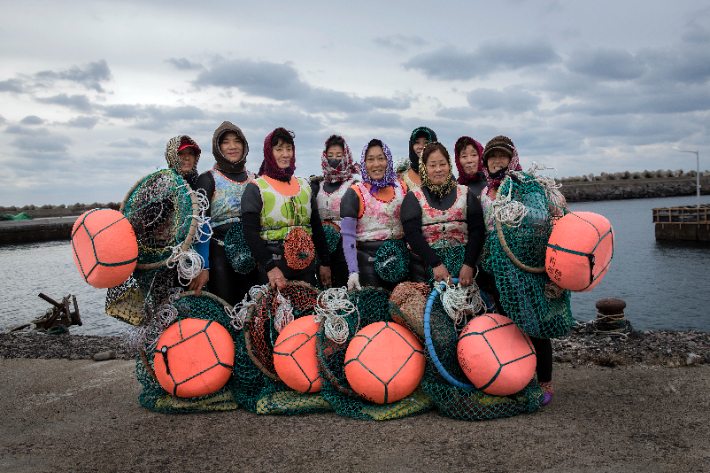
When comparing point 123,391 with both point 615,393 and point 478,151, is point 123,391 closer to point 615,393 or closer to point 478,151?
point 478,151

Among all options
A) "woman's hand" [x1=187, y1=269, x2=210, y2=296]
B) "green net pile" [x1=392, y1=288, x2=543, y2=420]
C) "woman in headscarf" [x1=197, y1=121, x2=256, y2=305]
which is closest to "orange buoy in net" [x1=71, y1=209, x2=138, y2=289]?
"woman's hand" [x1=187, y1=269, x2=210, y2=296]

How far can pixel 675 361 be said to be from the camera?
16.9 feet

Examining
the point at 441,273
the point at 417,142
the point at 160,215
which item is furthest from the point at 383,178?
the point at 160,215

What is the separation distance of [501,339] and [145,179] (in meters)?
3.43

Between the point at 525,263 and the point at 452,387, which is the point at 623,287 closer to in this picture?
the point at 525,263

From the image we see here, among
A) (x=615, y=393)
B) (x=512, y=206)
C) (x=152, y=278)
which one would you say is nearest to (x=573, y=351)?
(x=615, y=393)

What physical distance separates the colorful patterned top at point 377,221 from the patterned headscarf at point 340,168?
1.00 m

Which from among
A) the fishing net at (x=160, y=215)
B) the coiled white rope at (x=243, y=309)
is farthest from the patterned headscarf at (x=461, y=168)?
the fishing net at (x=160, y=215)

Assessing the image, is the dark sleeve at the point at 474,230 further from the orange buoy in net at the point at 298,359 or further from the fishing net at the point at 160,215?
the fishing net at the point at 160,215

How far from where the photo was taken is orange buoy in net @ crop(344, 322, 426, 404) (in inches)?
157

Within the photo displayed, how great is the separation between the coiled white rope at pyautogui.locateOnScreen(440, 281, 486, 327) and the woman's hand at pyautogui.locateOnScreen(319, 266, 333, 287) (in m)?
1.43

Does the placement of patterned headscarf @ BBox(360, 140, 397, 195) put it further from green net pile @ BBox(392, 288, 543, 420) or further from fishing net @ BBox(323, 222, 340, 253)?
green net pile @ BBox(392, 288, 543, 420)

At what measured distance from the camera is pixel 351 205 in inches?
182

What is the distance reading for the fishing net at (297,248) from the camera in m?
4.52
